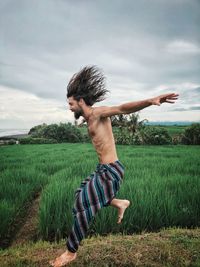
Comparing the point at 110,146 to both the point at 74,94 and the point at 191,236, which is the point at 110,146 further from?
the point at 191,236

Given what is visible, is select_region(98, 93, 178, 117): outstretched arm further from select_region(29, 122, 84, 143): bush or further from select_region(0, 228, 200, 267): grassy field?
select_region(29, 122, 84, 143): bush

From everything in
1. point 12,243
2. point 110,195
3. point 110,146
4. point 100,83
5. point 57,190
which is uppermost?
point 100,83

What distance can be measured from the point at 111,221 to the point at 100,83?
50.7 inches

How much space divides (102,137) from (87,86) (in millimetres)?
412

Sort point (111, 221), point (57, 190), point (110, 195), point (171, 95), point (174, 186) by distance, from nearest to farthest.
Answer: point (171, 95), point (110, 195), point (111, 221), point (57, 190), point (174, 186)

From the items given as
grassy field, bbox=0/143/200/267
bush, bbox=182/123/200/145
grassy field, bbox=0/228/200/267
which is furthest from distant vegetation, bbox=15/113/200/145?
grassy field, bbox=0/228/200/267

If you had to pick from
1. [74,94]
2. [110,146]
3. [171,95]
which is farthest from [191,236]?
[74,94]

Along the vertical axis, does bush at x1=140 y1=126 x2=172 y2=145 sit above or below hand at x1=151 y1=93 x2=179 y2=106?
below

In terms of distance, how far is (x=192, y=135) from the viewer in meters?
14.8

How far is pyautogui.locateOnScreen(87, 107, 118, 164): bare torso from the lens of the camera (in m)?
2.11

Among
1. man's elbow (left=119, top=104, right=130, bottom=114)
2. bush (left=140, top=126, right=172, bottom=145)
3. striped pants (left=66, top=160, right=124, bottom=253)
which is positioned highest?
man's elbow (left=119, top=104, right=130, bottom=114)

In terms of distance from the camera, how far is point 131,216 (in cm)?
289

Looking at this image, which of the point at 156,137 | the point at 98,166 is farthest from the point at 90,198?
the point at 156,137

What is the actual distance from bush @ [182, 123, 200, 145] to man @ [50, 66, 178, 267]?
12576mm
